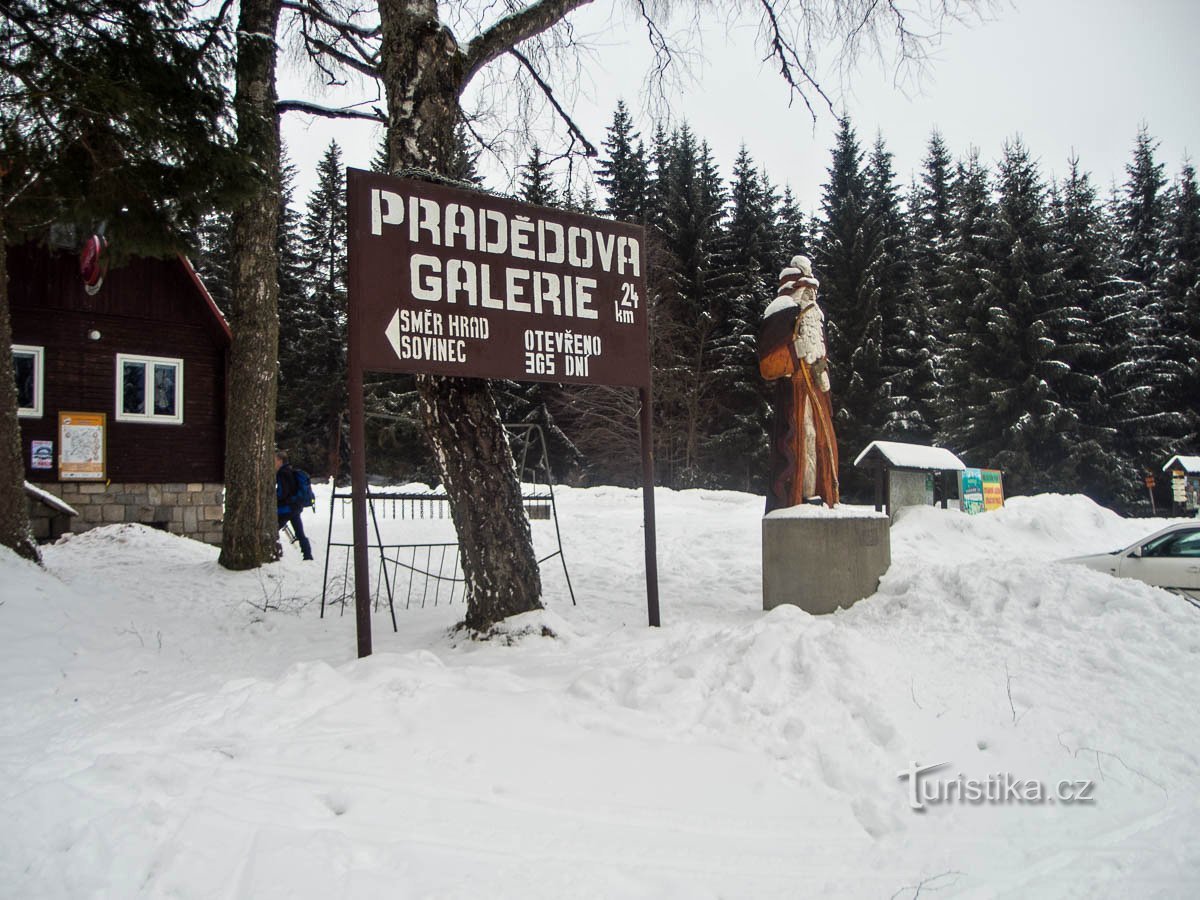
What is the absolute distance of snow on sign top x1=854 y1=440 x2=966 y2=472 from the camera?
15.5 meters

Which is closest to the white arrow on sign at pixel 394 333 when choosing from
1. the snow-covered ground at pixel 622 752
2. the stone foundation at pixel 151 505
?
the snow-covered ground at pixel 622 752

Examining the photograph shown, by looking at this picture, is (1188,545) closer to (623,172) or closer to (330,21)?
(330,21)

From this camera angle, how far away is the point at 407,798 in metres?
3.30

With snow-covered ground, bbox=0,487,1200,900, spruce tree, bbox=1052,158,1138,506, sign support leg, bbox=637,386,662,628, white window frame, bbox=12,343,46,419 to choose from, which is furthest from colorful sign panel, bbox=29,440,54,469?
spruce tree, bbox=1052,158,1138,506

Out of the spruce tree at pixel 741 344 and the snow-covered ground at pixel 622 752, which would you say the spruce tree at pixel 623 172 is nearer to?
the spruce tree at pixel 741 344

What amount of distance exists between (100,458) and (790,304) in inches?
506

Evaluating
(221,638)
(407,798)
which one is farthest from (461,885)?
(221,638)

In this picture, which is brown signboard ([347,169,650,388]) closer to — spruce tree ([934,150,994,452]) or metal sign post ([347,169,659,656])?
metal sign post ([347,169,659,656])

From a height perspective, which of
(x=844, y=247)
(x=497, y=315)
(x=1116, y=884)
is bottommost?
(x=1116, y=884)

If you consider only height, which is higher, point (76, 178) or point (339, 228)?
point (339, 228)

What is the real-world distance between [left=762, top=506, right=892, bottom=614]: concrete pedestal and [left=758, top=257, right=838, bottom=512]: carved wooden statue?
427 millimetres

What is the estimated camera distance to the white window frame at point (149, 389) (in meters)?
15.0

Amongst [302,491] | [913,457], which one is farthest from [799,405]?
[913,457]

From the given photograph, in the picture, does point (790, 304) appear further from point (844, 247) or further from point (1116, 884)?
point (844, 247)
